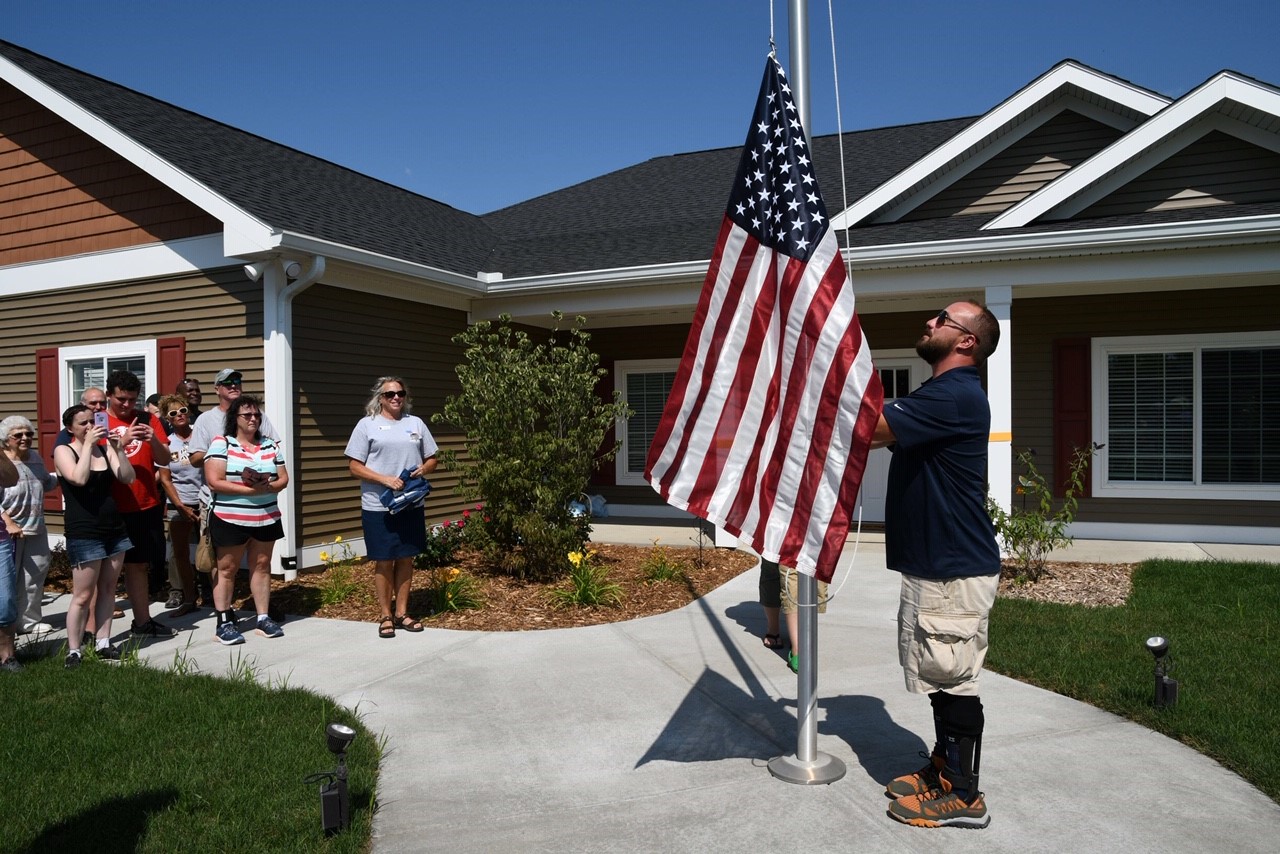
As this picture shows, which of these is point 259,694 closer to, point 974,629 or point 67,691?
point 67,691

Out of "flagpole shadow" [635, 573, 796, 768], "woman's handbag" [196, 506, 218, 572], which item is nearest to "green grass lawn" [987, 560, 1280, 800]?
"flagpole shadow" [635, 573, 796, 768]

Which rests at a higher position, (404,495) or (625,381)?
(625,381)

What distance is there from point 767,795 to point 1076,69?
889cm

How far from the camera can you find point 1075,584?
7535mm

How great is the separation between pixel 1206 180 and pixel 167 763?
394 inches

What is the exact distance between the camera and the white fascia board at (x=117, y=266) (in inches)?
338

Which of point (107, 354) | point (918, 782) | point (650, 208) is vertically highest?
point (650, 208)

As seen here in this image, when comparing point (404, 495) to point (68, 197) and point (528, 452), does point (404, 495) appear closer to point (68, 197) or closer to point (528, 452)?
point (528, 452)

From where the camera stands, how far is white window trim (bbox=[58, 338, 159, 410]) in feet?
29.4

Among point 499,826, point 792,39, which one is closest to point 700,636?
point 499,826

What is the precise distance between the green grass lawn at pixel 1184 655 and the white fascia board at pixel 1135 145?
3589mm

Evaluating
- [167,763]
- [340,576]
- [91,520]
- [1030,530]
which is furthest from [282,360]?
[1030,530]

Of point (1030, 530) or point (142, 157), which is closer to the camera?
point (1030, 530)

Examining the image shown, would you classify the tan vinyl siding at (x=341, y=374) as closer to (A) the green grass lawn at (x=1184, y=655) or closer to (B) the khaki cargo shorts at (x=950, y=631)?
(A) the green grass lawn at (x=1184, y=655)
